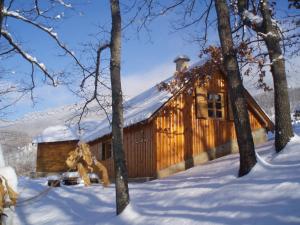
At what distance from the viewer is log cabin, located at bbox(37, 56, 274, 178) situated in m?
17.6

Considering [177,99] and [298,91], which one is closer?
[177,99]

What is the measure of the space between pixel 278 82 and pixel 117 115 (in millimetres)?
5302

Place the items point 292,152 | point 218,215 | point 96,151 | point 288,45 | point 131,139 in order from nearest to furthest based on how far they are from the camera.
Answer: point 218,215
point 292,152
point 288,45
point 131,139
point 96,151

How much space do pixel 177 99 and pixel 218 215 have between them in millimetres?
11071

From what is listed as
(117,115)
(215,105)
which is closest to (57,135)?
(215,105)

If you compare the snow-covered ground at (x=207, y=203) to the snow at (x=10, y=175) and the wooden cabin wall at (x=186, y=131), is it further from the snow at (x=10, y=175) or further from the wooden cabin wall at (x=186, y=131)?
the wooden cabin wall at (x=186, y=131)

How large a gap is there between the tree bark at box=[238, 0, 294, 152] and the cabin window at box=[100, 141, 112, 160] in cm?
1232

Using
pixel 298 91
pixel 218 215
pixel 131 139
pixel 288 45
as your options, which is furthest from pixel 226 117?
pixel 298 91

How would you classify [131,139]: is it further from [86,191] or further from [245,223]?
[245,223]

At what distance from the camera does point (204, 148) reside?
18828mm

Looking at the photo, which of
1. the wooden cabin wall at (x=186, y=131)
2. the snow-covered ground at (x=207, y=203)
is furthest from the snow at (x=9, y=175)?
the wooden cabin wall at (x=186, y=131)

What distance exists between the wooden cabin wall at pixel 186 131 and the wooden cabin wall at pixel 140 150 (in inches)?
19.3

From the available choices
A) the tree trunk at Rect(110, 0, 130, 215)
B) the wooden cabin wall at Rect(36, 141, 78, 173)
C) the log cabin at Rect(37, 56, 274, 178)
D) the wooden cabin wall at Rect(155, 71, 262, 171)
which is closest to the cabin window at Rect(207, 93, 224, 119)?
the log cabin at Rect(37, 56, 274, 178)

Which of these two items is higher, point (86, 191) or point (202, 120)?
point (202, 120)
